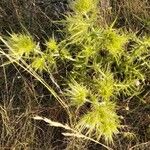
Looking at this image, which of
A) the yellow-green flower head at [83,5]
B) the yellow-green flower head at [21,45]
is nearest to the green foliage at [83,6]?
the yellow-green flower head at [83,5]

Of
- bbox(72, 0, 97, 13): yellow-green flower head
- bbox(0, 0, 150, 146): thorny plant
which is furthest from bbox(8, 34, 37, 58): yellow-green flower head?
bbox(72, 0, 97, 13): yellow-green flower head

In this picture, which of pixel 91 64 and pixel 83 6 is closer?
pixel 83 6

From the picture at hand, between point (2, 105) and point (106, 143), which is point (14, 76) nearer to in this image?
point (2, 105)

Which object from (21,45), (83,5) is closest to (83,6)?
(83,5)

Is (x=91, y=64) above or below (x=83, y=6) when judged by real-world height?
below

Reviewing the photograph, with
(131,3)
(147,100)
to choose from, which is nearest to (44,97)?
(147,100)

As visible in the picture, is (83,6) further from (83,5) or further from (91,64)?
(91,64)

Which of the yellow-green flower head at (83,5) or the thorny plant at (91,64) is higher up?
the yellow-green flower head at (83,5)

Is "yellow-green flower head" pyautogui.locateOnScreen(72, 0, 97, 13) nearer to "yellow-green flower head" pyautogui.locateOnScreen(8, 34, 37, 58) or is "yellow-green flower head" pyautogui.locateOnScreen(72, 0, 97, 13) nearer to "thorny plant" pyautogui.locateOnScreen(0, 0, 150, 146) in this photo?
"thorny plant" pyautogui.locateOnScreen(0, 0, 150, 146)

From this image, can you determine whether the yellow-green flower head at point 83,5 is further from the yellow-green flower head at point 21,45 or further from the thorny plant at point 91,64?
the yellow-green flower head at point 21,45
